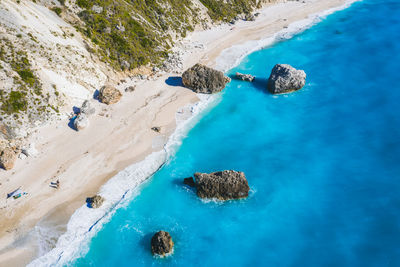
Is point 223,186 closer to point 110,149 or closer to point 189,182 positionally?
point 189,182

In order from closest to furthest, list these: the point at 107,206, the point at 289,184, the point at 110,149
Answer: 1. the point at 107,206
2. the point at 289,184
3. the point at 110,149

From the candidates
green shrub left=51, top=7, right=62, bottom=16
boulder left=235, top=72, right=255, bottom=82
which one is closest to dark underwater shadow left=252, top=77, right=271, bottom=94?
boulder left=235, top=72, right=255, bottom=82

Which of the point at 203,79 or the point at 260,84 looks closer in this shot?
the point at 203,79

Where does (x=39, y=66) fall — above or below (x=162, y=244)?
above

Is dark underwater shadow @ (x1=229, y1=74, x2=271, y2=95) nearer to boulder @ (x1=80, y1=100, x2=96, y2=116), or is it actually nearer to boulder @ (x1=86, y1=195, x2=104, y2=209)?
boulder @ (x1=80, y1=100, x2=96, y2=116)

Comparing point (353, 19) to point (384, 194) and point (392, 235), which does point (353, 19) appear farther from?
point (392, 235)

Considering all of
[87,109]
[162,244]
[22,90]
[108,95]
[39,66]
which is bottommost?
Result: [162,244]

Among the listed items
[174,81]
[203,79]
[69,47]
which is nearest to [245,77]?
[203,79]

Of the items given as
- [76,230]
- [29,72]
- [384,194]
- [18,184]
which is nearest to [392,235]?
[384,194]
